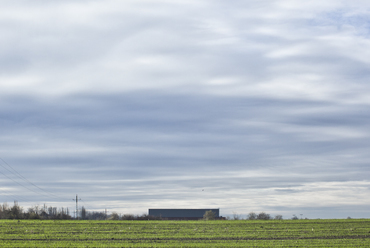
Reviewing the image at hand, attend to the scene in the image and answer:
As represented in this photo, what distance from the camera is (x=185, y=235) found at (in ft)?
147

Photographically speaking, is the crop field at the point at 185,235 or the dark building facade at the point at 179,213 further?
the dark building facade at the point at 179,213

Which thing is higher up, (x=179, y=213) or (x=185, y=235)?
(x=185, y=235)

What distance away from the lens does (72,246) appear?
35188 millimetres

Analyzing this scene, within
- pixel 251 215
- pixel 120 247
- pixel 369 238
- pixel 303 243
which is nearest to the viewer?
pixel 120 247

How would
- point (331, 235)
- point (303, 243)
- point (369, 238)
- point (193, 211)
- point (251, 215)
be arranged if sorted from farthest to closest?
point (193, 211) → point (251, 215) → point (331, 235) → point (369, 238) → point (303, 243)

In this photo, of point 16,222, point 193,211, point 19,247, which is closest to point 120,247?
point 19,247

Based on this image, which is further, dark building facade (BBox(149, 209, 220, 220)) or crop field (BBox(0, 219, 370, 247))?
dark building facade (BBox(149, 209, 220, 220))

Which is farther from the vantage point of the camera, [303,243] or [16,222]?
[16,222]

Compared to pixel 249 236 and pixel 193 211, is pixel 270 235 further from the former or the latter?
pixel 193 211

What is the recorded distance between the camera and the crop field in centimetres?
3744

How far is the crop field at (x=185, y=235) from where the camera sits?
3744 centimetres

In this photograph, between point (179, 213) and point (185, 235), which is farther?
point (179, 213)

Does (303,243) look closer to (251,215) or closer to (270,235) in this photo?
(270,235)

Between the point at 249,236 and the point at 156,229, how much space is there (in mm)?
12120
